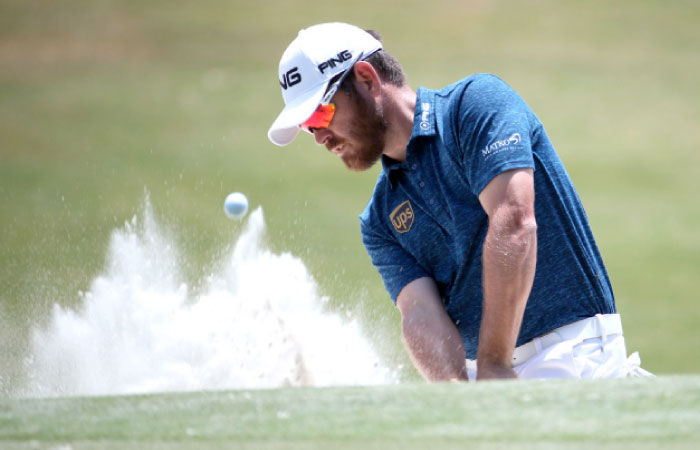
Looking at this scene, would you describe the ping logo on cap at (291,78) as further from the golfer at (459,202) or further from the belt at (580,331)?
the belt at (580,331)

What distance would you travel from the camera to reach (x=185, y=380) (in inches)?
134

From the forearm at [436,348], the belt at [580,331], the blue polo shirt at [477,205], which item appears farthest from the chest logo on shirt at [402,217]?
the belt at [580,331]

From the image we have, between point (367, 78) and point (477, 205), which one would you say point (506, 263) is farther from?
point (367, 78)

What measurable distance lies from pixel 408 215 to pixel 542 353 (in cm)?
53

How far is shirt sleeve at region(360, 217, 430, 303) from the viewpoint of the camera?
279cm

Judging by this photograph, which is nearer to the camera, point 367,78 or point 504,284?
point 504,284

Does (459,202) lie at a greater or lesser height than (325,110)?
lesser

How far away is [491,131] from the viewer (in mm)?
2381

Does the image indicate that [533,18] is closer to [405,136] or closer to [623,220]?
[623,220]

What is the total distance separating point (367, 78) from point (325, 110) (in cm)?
15

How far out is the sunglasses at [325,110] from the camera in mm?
2617

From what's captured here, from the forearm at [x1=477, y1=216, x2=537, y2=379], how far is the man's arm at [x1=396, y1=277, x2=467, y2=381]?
26 centimetres

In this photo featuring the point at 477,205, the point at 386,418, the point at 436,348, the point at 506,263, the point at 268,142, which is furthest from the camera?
the point at 268,142

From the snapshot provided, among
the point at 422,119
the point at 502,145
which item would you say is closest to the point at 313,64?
the point at 422,119
